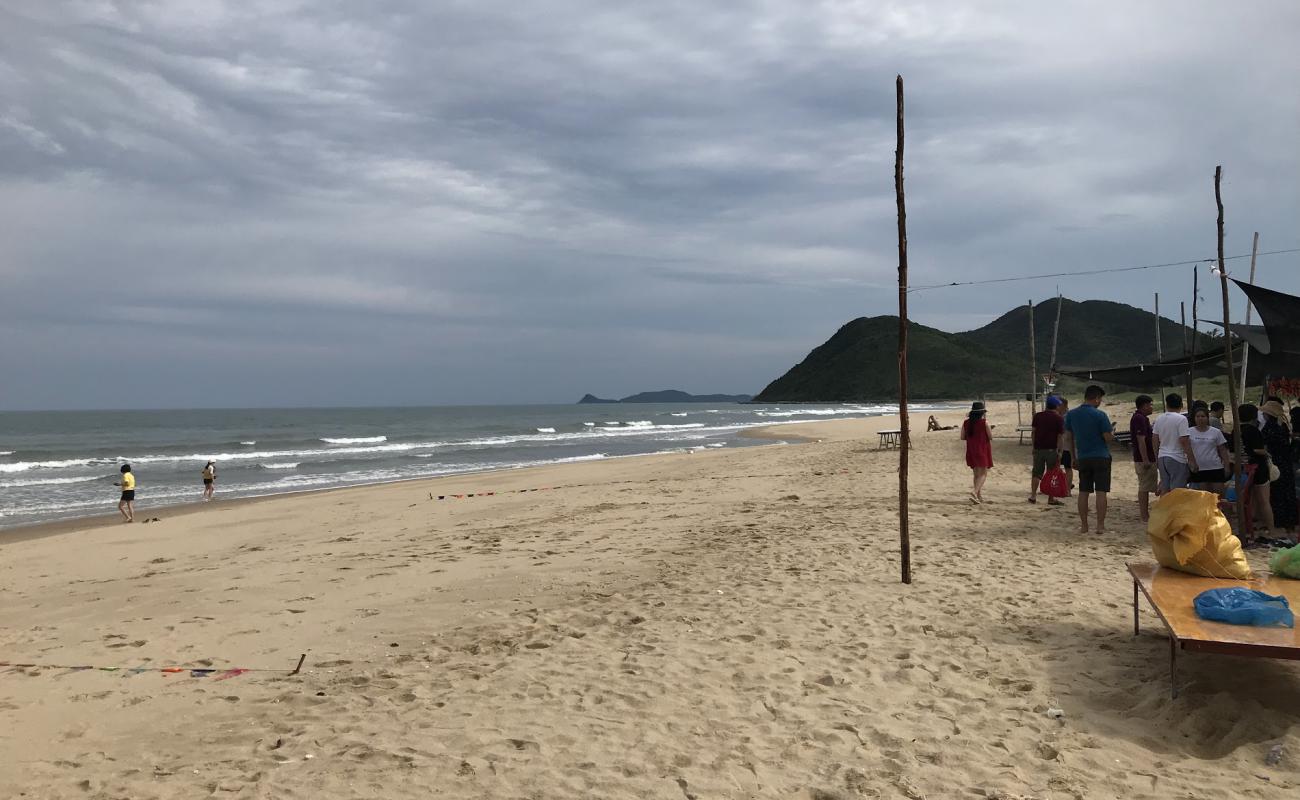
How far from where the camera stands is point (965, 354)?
114750 millimetres

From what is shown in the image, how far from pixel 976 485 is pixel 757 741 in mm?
8007

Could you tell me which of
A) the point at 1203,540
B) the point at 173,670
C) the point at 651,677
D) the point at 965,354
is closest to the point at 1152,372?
the point at 1203,540

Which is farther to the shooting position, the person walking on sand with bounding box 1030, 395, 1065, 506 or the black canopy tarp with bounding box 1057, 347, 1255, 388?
the black canopy tarp with bounding box 1057, 347, 1255, 388

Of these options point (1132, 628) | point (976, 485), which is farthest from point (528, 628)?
point (976, 485)

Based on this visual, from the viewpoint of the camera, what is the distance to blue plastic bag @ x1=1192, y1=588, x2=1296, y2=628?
383cm

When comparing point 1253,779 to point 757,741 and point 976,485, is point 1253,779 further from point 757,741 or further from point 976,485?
point 976,485

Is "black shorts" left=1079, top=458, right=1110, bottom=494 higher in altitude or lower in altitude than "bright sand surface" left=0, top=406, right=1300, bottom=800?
higher

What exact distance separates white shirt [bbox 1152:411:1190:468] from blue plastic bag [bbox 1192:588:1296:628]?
444 cm

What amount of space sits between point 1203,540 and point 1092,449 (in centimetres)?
352

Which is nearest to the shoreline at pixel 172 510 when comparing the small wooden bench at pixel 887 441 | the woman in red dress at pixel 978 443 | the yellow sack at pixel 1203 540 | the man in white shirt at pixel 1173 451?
the small wooden bench at pixel 887 441

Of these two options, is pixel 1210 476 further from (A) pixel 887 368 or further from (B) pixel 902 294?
(A) pixel 887 368

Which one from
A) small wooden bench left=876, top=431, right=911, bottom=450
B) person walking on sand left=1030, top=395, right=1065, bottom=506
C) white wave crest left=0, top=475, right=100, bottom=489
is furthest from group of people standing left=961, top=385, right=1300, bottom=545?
white wave crest left=0, top=475, right=100, bottom=489

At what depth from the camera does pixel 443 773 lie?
3.54 meters

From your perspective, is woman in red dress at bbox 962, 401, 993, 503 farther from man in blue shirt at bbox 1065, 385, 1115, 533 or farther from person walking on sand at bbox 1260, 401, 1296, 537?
person walking on sand at bbox 1260, 401, 1296, 537
